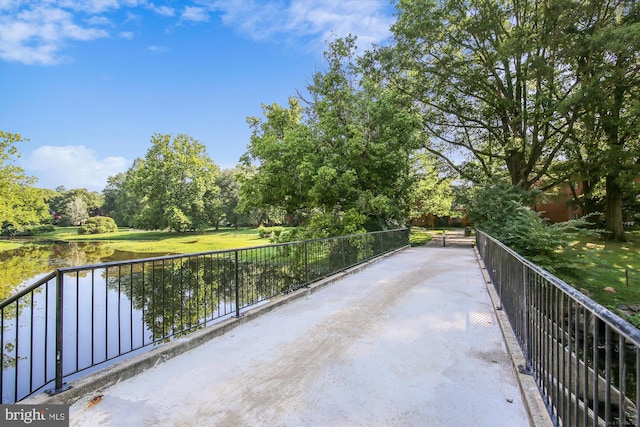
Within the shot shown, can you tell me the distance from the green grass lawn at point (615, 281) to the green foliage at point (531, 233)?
2.34 feet

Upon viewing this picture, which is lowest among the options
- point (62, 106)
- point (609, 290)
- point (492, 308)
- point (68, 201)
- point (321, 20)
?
point (609, 290)

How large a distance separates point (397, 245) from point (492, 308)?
9.37 meters

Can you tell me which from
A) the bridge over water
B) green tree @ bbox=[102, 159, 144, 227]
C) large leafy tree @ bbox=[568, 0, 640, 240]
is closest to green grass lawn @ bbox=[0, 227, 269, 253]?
green tree @ bbox=[102, 159, 144, 227]

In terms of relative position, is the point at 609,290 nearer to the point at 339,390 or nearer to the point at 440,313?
the point at 440,313

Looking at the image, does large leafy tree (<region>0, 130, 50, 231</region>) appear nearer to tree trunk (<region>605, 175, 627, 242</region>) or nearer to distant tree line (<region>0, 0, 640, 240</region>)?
distant tree line (<region>0, 0, 640, 240</region>)

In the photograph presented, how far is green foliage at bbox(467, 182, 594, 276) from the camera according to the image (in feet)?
32.5

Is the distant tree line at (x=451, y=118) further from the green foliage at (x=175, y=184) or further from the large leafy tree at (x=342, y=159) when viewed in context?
the green foliage at (x=175, y=184)

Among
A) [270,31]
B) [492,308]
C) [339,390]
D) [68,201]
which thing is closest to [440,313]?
[492,308]

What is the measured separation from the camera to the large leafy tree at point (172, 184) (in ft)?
116

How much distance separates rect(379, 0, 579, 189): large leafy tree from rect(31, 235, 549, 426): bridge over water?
1312cm

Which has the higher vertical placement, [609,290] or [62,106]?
[62,106]

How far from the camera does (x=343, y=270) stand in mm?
8641

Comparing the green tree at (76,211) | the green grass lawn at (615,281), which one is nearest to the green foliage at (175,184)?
the green tree at (76,211)

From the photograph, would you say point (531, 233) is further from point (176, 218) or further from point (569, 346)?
point (176, 218)
